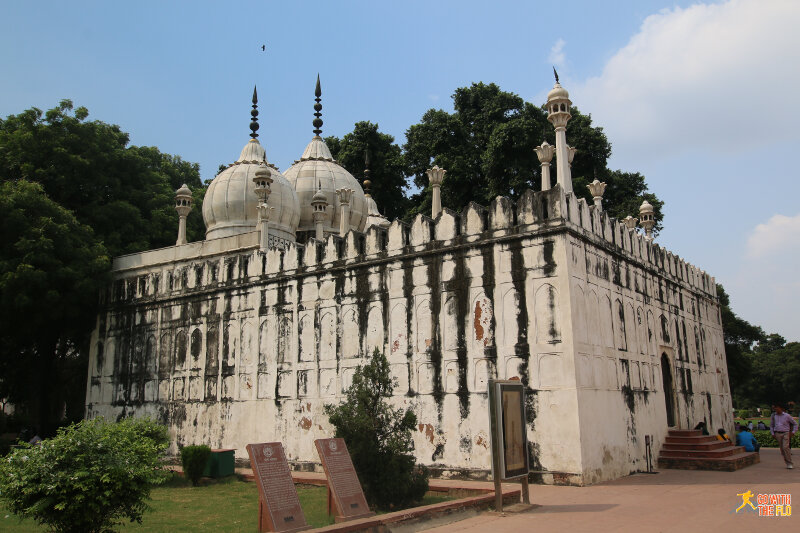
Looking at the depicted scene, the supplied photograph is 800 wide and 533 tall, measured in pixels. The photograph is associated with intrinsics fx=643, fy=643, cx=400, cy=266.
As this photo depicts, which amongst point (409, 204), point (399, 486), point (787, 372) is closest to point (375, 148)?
point (409, 204)

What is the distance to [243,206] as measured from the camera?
23.1m

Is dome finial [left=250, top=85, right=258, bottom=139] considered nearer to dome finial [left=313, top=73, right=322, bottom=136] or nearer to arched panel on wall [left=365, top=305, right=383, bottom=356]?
dome finial [left=313, top=73, right=322, bottom=136]

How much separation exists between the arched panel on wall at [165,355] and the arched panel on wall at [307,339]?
198 inches

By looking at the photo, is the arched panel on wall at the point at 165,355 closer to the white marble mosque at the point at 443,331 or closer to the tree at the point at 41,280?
the white marble mosque at the point at 443,331

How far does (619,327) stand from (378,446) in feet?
24.1

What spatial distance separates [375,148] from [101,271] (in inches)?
847

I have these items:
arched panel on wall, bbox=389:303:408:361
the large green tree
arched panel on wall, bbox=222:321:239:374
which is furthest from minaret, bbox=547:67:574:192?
the large green tree

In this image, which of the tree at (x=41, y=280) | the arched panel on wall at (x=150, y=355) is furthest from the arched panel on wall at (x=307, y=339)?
the tree at (x=41, y=280)

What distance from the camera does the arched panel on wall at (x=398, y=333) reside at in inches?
572

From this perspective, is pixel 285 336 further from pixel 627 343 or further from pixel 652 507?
pixel 652 507

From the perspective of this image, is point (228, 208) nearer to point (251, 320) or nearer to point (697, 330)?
point (251, 320)

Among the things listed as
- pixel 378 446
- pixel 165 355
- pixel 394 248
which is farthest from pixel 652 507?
pixel 165 355

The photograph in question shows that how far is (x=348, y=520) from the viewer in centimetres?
796

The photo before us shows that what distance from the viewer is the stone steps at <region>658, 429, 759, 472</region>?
1432cm
